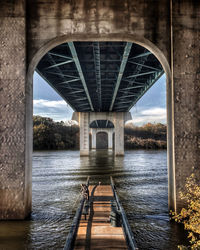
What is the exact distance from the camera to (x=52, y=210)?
1142 centimetres

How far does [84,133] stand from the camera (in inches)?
2099

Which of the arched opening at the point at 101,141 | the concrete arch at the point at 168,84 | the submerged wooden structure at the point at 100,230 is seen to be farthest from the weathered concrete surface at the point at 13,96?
the arched opening at the point at 101,141

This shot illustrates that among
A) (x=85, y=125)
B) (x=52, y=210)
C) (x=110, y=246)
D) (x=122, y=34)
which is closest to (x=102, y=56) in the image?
(x=122, y=34)

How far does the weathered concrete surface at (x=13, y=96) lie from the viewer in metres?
9.73

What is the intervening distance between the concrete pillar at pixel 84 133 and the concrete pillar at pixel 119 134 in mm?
6684

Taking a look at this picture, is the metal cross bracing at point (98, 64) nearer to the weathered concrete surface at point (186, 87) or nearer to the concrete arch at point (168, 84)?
the concrete arch at point (168, 84)

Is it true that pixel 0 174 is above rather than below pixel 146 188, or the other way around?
above

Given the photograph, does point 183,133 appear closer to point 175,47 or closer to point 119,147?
point 175,47

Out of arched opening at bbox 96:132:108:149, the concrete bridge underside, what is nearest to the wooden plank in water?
the concrete bridge underside

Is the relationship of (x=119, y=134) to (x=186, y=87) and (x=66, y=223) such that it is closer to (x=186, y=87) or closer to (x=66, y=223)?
(x=186, y=87)

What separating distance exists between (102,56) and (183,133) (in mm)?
11297

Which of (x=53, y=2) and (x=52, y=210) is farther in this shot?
(x=52, y=210)

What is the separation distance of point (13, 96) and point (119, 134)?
45.0 metres

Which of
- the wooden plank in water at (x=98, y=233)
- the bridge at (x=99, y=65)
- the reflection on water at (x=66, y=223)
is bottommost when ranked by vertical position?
the reflection on water at (x=66, y=223)
